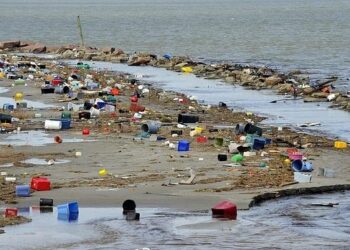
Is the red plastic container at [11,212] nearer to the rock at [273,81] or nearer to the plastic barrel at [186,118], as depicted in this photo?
the plastic barrel at [186,118]

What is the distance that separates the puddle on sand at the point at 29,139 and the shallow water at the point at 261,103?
651 cm

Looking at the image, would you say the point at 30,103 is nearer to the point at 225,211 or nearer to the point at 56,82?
the point at 56,82

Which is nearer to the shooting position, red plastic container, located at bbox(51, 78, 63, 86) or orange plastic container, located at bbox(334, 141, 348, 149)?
orange plastic container, located at bbox(334, 141, 348, 149)

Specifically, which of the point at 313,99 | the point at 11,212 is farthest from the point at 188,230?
the point at 313,99

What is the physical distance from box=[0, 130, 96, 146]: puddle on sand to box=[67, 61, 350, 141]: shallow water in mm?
6506

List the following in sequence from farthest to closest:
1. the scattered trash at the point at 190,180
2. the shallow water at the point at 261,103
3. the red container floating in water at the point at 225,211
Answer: the shallow water at the point at 261,103 < the scattered trash at the point at 190,180 < the red container floating in water at the point at 225,211

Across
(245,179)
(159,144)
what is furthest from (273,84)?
(245,179)

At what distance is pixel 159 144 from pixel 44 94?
11.2 meters

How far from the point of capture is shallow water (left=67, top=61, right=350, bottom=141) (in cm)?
2788

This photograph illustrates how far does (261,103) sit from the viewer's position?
33375 mm

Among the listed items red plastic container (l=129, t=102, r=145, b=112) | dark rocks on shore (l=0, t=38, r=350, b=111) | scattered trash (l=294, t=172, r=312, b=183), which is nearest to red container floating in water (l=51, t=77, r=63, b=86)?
red plastic container (l=129, t=102, r=145, b=112)

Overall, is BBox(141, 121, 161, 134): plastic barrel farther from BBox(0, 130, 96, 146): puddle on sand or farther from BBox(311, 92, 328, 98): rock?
BBox(311, 92, 328, 98): rock

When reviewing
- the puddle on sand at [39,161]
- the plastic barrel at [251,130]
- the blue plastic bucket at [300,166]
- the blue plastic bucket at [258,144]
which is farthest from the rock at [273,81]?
the blue plastic bucket at [300,166]

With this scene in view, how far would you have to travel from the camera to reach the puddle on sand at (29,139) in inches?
878
